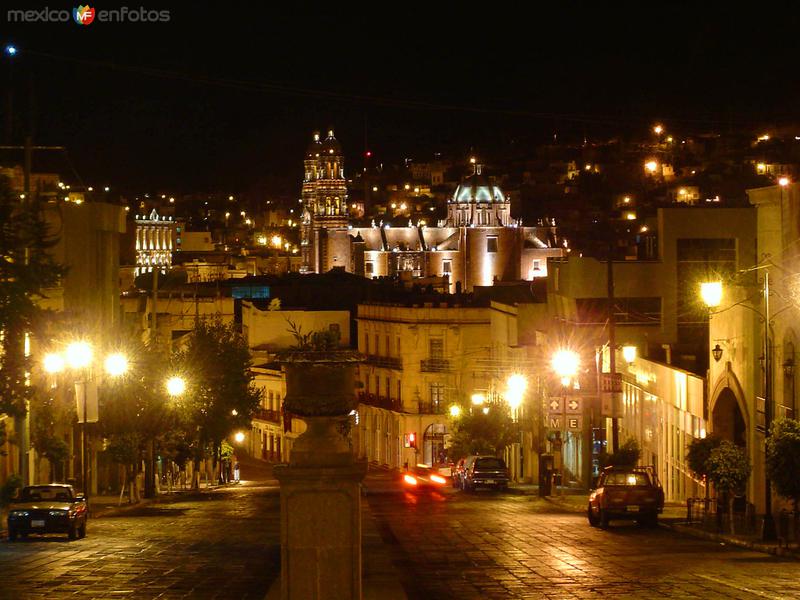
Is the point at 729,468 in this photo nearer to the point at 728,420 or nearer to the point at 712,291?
the point at 712,291

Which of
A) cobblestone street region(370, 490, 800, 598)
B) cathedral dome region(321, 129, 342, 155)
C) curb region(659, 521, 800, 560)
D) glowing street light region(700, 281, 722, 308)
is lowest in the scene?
curb region(659, 521, 800, 560)

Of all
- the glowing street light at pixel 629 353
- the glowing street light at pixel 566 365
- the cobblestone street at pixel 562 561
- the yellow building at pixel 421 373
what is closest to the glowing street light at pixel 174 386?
the glowing street light at pixel 566 365

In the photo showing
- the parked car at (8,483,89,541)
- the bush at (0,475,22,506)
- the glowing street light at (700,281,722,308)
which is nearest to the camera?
the parked car at (8,483,89,541)

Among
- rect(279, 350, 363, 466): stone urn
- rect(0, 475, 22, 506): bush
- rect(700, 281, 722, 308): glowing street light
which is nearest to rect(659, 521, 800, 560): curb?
rect(700, 281, 722, 308): glowing street light

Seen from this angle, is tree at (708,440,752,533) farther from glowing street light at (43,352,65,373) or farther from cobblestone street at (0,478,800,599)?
glowing street light at (43,352,65,373)

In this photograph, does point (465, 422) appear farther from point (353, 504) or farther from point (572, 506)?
point (353, 504)

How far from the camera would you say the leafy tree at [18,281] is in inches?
1043

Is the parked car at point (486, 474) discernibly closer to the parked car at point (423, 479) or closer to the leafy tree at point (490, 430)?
the parked car at point (423, 479)

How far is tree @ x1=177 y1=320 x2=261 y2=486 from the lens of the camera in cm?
6003

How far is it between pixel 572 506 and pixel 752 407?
786 cm

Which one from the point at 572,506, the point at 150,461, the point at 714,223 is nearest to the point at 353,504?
the point at 572,506

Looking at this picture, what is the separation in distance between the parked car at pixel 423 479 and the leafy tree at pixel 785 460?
28706 millimetres

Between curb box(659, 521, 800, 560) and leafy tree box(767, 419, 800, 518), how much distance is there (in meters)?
1.31

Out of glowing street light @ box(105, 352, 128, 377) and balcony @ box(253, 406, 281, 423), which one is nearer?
glowing street light @ box(105, 352, 128, 377)
